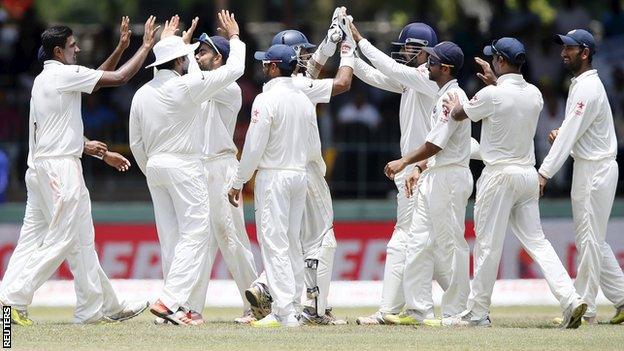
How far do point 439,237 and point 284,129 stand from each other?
5.29 feet

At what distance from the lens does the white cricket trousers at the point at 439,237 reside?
12.8 m

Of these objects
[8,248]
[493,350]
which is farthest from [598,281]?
[8,248]

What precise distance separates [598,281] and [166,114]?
13.2 feet

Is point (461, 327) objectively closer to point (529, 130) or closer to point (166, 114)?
point (529, 130)

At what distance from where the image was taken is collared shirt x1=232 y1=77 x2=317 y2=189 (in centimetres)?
1249

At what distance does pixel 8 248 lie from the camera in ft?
59.5

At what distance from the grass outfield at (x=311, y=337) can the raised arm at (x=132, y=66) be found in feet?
6.73

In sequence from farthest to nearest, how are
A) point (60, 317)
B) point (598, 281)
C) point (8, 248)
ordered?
point (8, 248)
point (60, 317)
point (598, 281)

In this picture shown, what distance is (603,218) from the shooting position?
13312 millimetres

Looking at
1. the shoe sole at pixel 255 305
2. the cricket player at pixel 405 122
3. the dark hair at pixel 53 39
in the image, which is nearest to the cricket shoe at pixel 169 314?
the shoe sole at pixel 255 305

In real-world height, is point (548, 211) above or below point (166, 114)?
below

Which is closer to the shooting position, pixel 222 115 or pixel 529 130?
pixel 529 130

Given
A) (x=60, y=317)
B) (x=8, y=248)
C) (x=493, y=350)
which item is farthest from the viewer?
(x=8, y=248)

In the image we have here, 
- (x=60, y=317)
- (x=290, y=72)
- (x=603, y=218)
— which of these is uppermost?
(x=290, y=72)
